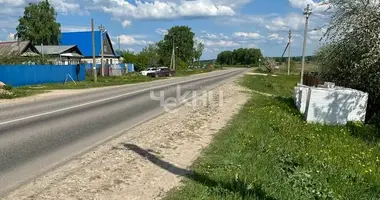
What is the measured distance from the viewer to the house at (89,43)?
191 feet

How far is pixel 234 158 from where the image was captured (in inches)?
235


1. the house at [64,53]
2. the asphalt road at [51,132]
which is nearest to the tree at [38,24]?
the house at [64,53]

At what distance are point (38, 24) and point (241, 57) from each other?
413ft

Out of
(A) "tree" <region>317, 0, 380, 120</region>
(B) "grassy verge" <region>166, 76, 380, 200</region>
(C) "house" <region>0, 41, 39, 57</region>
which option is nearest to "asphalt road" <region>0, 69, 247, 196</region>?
(B) "grassy verge" <region>166, 76, 380, 200</region>

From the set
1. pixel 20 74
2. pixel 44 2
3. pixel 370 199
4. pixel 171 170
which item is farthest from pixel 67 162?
pixel 44 2

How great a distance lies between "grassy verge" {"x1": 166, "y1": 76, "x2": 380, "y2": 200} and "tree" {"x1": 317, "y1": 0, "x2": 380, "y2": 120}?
3190mm

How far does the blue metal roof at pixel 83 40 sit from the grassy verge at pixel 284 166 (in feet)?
174

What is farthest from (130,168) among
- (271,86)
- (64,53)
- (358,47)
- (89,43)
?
(89,43)

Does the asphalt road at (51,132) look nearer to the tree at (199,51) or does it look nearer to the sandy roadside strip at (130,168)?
the sandy roadside strip at (130,168)

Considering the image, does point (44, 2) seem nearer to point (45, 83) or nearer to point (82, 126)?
point (45, 83)

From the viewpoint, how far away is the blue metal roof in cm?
5825

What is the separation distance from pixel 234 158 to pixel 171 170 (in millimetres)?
1204

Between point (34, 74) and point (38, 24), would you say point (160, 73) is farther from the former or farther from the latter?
point (38, 24)

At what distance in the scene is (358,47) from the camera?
1210cm
